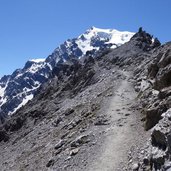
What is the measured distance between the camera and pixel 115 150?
27453mm

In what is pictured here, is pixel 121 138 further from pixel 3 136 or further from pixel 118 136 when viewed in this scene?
pixel 3 136

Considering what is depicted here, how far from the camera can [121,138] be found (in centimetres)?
2966

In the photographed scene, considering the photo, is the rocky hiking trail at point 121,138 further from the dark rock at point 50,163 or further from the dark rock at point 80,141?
the dark rock at point 50,163

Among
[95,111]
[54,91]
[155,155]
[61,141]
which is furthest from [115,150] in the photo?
[54,91]

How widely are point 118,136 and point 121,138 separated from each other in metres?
0.70

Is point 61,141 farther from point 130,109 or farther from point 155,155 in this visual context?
point 155,155

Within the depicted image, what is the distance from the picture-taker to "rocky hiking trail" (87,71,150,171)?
25234mm

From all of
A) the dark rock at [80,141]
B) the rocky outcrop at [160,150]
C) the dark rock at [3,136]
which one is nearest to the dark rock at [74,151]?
the dark rock at [80,141]

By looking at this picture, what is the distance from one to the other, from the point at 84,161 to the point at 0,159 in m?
27.8

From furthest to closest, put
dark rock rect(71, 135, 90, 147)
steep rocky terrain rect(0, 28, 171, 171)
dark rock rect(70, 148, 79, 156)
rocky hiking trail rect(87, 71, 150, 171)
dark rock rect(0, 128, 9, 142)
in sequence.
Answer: dark rock rect(0, 128, 9, 142)
dark rock rect(71, 135, 90, 147)
dark rock rect(70, 148, 79, 156)
rocky hiking trail rect(87, 71, 150, 171)
steep rocky terrain rect(0, 28, 171, 171)

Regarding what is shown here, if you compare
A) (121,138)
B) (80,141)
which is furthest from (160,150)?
(80,141)

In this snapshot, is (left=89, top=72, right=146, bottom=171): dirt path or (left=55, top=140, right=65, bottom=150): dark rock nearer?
(left=89, top=72, right=146, bottom=171): dirt path

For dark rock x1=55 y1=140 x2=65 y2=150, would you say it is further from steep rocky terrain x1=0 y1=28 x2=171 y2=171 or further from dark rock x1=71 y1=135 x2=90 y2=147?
dark rock x1=71 y1=135 x2=90 y2=147

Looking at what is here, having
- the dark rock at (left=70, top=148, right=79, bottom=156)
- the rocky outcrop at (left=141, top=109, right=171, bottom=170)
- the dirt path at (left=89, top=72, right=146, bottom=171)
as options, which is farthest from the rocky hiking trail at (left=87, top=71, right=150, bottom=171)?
the dark rock at (left=70, top=148, right=79, bottom=156)
